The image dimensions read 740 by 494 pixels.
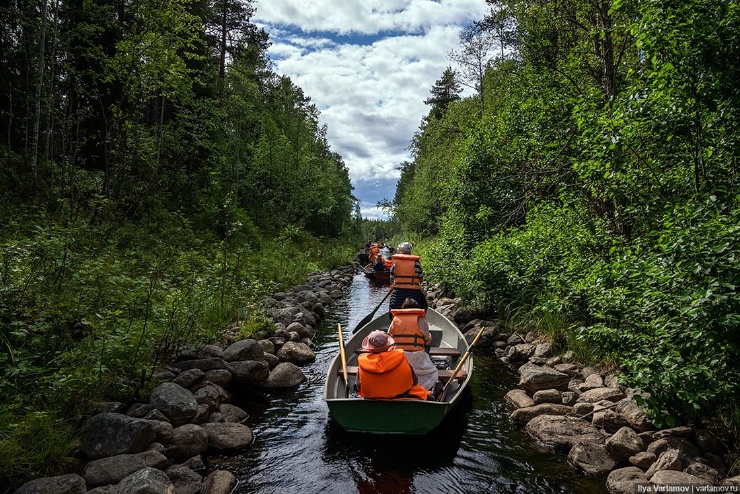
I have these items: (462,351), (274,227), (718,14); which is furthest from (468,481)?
(274,227)

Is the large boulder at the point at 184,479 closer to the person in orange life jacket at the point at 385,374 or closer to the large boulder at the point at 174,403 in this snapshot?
the large boulder at the point at 174,403

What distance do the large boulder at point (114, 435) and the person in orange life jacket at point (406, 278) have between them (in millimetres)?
5468

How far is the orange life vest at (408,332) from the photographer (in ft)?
21.6

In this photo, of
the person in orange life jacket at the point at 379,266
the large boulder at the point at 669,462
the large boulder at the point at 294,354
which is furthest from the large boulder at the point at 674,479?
the person in orange life jacket at the point at 379,266

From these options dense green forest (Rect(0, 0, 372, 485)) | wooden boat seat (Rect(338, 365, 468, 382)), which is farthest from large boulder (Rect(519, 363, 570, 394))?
dense green forest (Rect(0, 0, 372, 485))

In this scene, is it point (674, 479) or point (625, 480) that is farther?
point (625, 480)

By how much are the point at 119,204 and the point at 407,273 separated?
995cm

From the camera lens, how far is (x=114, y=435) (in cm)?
447

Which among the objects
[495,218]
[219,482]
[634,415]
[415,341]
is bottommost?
[219,482]

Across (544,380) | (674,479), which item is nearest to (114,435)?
(674,479)

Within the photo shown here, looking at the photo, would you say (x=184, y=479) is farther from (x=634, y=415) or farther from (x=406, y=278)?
(x=406, y=278)

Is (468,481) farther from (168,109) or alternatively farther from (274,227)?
(168,109)

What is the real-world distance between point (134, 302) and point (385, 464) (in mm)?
4562

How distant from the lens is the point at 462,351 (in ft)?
27.4
